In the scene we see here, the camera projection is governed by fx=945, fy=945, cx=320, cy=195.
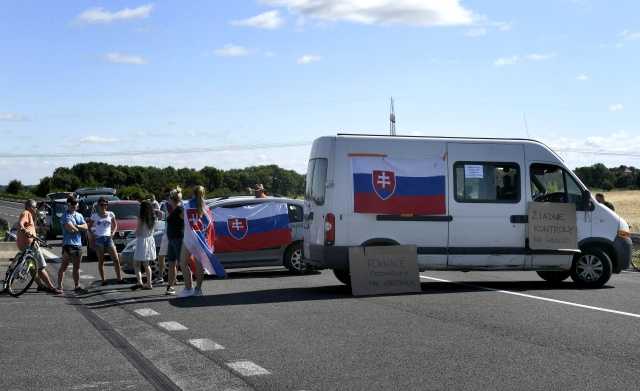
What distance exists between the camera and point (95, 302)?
13984mm

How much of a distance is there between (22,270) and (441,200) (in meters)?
6.78

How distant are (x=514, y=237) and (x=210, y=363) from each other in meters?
7.65

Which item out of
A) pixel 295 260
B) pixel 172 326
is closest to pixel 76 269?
pixel 295 260

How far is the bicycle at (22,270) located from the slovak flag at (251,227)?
3615 mm

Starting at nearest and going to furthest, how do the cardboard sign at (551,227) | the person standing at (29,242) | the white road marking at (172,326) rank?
the white road marking at (172,326)
the cardboard sign at (551,227)
the person standing at (29,242)

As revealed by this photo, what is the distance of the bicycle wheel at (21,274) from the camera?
1495 centimetres

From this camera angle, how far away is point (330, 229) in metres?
14.3

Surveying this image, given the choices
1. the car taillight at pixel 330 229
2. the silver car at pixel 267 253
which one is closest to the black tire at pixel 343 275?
the car taillight at pixel 330 229

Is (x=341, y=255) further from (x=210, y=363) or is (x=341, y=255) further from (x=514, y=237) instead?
(x=210, y=363)

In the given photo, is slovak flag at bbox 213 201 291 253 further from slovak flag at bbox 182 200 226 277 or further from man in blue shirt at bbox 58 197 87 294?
slovak flag at bbox 182 200 226 277

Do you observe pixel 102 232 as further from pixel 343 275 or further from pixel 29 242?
pixel 343 275

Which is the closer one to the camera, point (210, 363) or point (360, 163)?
point (210, 363)

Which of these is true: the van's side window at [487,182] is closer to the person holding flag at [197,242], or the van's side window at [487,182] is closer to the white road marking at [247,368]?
the person holding flag at [197,242]

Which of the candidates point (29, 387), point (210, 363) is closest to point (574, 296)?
point (210, 363)
